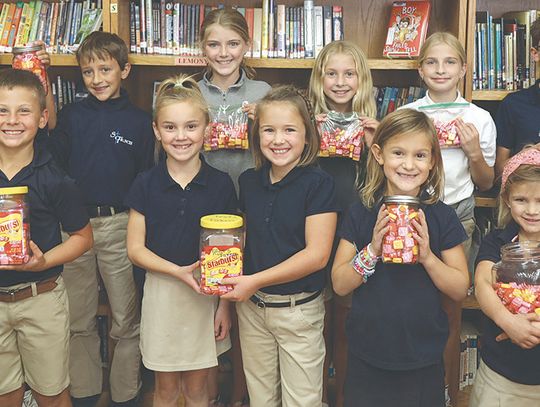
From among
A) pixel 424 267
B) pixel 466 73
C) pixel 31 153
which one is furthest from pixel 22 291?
pixel 466 73

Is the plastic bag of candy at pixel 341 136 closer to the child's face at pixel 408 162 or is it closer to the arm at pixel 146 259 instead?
the child's face at pixel 408 162

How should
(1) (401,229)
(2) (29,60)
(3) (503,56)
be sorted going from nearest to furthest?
(1) (401,229)
(2) (29,60)
(3) (503,56)

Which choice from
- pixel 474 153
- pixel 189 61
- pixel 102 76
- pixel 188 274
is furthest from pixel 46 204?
pixel 474 153

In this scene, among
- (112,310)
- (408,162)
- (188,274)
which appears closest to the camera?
(408,162)

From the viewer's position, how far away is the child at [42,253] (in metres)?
2.02

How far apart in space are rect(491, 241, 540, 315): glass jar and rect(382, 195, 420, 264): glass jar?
264 mm

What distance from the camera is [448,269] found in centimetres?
182

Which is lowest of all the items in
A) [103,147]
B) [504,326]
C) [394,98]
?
[504,326]

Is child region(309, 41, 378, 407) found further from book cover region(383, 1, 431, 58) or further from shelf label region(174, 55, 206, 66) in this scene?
shelf label region(174, 55, 206, 66)

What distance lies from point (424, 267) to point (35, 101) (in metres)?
1.35

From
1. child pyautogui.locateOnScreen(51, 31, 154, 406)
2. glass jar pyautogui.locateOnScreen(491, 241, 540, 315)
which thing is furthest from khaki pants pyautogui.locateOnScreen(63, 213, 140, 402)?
glass jar pyautogui.locateOnScreen(491, 241, 540, 315)

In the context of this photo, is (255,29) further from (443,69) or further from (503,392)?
(503,392)

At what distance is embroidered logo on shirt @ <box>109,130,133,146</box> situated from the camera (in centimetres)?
258

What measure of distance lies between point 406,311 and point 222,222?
23.2 inches
